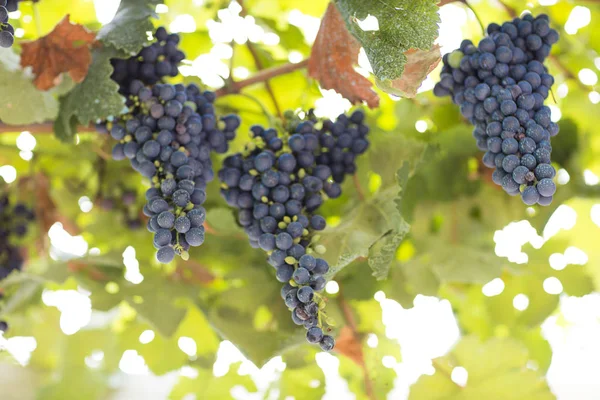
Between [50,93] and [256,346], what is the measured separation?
0.35m

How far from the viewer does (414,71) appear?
453 mm

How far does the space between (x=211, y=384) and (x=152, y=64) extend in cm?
51

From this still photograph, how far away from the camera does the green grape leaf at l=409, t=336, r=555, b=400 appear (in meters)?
0.69

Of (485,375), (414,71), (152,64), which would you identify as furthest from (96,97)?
(485,375)

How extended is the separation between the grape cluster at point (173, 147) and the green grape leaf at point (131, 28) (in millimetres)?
34

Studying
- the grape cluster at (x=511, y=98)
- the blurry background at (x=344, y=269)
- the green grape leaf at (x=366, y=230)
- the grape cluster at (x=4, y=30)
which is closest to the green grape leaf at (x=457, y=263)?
the blurry background at (x=344, y=269)

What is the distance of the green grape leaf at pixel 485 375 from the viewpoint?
0.69m

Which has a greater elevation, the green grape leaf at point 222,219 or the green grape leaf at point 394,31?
the green grape leaf at point 394,31

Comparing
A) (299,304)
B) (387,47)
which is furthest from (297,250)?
(387,47)

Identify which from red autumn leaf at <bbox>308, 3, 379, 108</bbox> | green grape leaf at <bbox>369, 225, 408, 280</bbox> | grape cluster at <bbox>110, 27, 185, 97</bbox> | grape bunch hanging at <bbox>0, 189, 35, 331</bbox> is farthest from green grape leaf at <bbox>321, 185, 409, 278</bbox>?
grape bunch hanging at <bbox>0, 189, 35, 331</bbox>

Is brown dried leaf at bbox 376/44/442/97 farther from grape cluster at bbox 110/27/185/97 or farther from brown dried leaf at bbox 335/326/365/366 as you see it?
brown dried leaf at bbox 335/326/365/366

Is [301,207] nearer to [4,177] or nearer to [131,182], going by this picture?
[131,182]

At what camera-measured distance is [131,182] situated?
0.91 metres

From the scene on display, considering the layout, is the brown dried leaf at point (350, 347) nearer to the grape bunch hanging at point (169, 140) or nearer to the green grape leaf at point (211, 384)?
the green grape leaf at point (211, 384)
